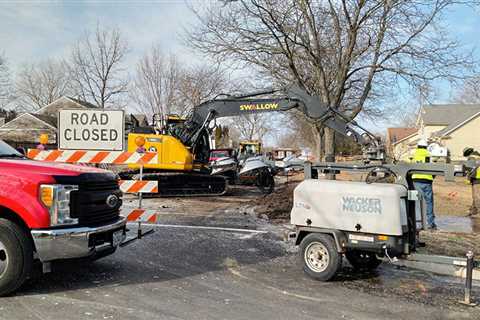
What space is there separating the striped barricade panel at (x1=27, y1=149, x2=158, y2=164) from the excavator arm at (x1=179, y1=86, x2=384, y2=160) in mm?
5010

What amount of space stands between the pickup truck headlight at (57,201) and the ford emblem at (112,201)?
700mm

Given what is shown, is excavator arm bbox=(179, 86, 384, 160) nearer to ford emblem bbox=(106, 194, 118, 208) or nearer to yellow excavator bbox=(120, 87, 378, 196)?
yellow excavator bbox=(120, 87, 378, 196)

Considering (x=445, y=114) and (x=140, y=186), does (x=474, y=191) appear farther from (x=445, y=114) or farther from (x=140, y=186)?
(x=445, y=114)

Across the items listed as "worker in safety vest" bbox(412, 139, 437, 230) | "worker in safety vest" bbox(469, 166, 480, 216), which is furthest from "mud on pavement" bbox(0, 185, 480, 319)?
"worker in safety vest" bbox(412, 139, 437, 230)

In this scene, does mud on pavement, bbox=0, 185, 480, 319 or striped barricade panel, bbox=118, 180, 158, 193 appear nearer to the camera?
mud on pavement, bbox=0, 185, 480, 319

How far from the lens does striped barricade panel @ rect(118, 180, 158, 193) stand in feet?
23.3

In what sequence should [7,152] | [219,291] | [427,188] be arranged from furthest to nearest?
[427,188] < [7,152] < [219,291]

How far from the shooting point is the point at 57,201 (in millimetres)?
5086

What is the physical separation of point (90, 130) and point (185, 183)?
9.12 metres

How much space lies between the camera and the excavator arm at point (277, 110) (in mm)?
11738

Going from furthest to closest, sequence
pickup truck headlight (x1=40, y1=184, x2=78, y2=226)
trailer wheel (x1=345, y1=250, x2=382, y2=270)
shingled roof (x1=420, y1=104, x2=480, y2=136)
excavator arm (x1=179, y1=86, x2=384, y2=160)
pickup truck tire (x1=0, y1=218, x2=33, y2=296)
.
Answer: shingled roof (x1=420, y1=104, x2=480, y2=136), excavator arm (x1=179, y1=86, x2=384, y2=160), trailer wheel (x1=345, y1=250, x2=382, y2=270), pickup truck headlight (x1=40, y1=184, x2=78, y2=226), pickup truck tire (x1=0, y1=218, x2=33, y2=296)

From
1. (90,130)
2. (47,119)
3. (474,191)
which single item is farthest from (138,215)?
(47,119)

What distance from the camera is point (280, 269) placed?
6.67m

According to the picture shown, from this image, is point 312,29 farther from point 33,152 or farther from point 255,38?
point 33,152
